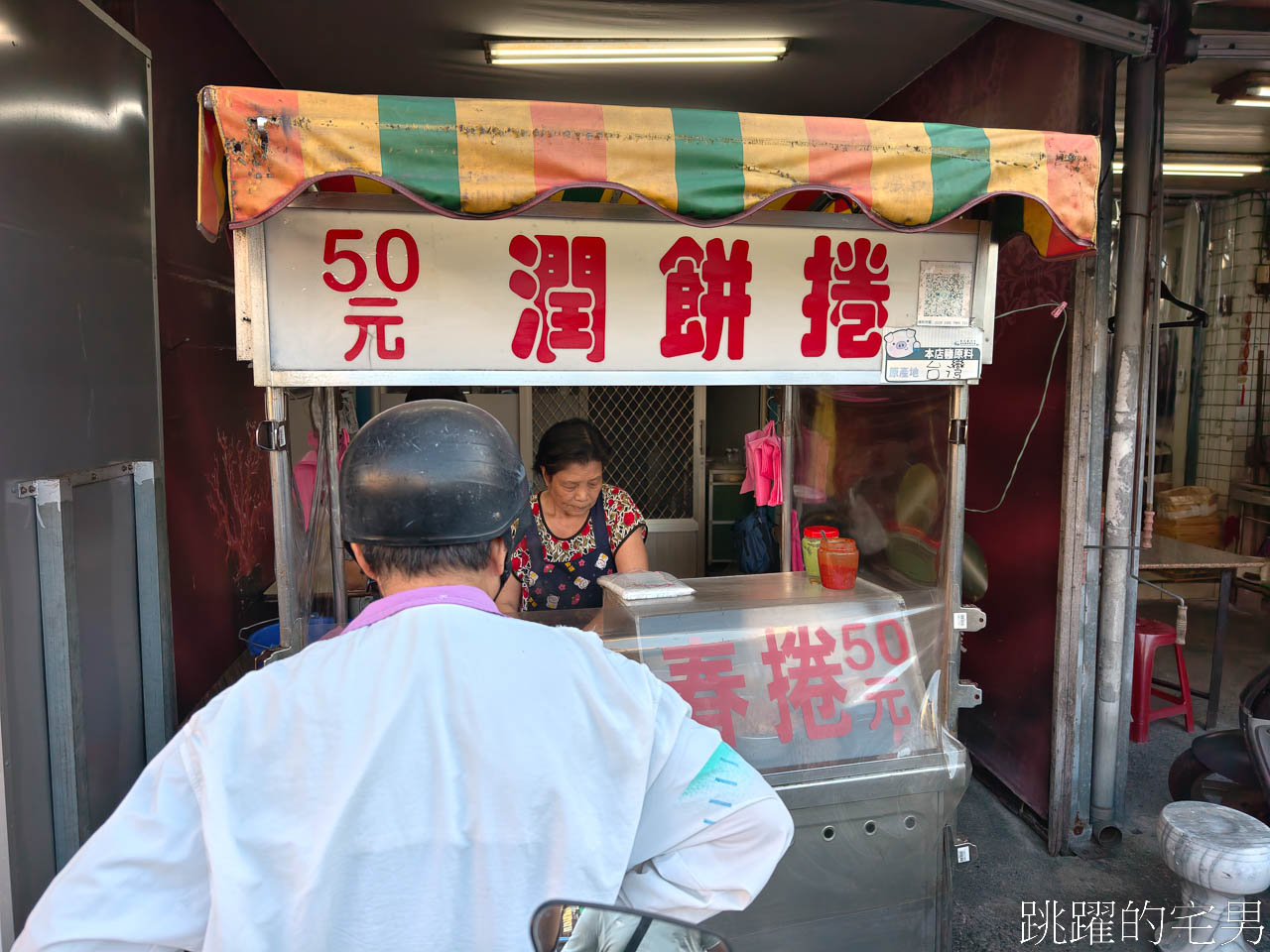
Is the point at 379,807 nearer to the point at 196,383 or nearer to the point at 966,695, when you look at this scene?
the point at 966,695

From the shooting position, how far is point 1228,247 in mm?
6656

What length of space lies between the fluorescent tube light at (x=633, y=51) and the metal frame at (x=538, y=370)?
7.44 feet

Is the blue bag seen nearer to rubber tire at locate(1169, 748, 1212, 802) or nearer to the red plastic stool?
the red plastic stool

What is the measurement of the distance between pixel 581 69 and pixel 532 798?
14.5 ft

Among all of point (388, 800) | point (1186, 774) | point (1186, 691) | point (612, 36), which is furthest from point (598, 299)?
point (1186, 691)

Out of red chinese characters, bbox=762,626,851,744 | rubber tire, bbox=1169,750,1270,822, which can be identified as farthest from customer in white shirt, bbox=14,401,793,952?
rubber tire, bbox=1169,750,1270,822

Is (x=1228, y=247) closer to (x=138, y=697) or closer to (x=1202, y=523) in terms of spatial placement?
(x=1202, y=523)

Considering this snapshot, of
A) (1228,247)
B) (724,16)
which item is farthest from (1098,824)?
(1228,247)

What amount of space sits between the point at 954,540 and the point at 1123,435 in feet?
3.68

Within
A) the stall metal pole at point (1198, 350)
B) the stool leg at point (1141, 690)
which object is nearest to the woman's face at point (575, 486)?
the stool leg at point (1141, 690)

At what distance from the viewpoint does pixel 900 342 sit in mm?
2422

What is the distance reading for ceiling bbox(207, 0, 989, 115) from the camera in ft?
12.1

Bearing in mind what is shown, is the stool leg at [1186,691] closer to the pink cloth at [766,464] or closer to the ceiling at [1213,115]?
the pink cloth at [766,464]

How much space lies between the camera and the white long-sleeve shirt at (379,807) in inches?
35.8
